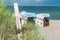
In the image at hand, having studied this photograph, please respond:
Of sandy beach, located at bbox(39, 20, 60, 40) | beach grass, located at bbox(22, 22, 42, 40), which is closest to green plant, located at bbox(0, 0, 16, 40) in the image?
beach grass, located at bbox(22, 22, 42, 40)

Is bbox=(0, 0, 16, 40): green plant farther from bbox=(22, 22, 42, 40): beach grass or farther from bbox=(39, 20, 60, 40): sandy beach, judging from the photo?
bbox=(39, 20, 60, 40): sandy beach

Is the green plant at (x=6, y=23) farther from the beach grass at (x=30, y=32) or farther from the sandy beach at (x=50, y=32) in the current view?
the sandy beach at (x=50, y=32)

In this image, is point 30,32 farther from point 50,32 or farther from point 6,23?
point 50,32

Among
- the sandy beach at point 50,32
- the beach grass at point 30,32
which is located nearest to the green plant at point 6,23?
the beach grass at point 30,32

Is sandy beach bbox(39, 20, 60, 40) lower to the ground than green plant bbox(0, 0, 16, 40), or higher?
lower

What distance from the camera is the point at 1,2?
356 cm

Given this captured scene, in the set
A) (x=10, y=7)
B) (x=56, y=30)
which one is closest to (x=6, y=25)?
(x=10, y=7)

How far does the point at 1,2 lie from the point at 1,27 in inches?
18.4

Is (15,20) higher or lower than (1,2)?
lower

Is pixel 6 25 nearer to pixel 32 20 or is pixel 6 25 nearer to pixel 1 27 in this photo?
pixel 1 27

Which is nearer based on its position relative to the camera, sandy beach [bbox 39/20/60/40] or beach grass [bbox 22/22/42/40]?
beach grass [bbox 22/22/42/40]

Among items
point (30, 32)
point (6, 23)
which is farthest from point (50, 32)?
point (6, 23)

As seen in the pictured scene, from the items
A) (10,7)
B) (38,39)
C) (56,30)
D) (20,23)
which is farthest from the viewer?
(56,30)

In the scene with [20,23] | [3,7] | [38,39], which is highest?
[3,7]
